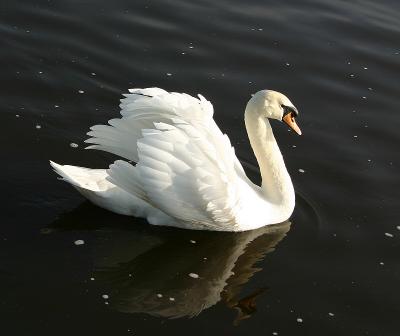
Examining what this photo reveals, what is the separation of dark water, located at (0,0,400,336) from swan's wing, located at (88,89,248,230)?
1.57ft

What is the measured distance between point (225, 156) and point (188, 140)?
0.45 m

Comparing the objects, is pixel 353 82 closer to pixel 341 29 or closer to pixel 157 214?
pixel 341 29

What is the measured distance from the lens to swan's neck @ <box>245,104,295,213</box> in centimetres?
955

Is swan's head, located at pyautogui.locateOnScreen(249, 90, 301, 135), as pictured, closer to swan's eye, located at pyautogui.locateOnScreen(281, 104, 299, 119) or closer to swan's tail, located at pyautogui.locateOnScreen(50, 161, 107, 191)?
swan's eye, located at pyautogui.locateOnScreen(281, 104, 299, 119)

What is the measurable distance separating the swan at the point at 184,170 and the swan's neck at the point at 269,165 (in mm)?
11

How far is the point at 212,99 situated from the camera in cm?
1195

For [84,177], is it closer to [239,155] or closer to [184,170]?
[184,170]

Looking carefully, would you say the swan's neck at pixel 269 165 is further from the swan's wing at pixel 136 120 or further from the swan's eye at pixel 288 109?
the swan's wing at pixel 136 120

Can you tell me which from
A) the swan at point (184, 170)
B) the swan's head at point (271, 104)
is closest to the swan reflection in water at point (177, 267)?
the swan at point (184, 170)

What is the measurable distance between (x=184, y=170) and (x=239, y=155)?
7.52 feet

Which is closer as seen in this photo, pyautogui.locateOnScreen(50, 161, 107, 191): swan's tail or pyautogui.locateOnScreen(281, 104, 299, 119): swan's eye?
pyautogui.locateOnScreen(50, 161, 107, 191): swan's tail

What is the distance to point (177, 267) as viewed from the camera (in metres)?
8.70

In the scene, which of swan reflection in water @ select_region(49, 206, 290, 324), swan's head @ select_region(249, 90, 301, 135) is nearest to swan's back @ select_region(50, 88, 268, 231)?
swan reflection in water @ select_region(49, 206, 290, 324)

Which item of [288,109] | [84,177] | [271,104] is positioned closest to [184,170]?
[84,177]
